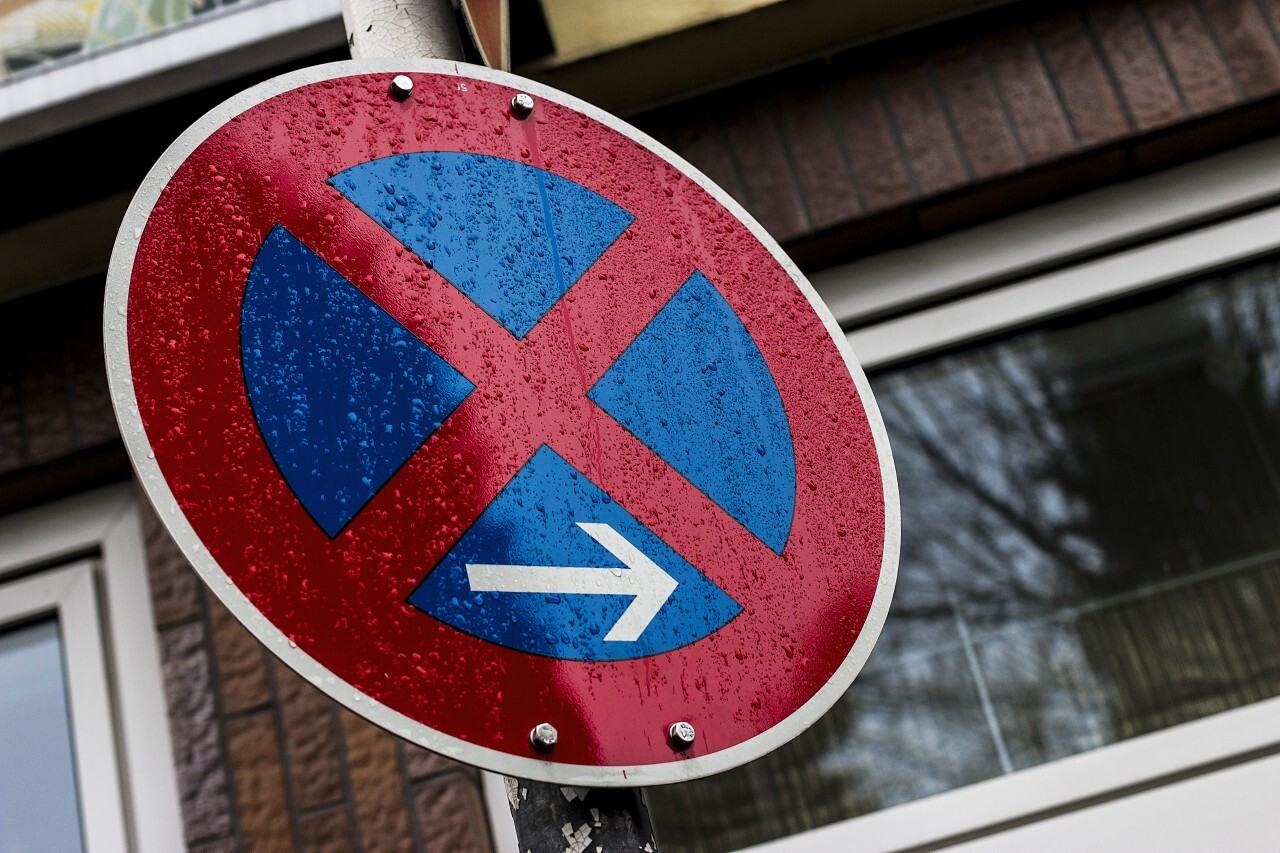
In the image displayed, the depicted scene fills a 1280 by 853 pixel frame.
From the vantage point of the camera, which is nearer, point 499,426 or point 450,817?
point 499,426

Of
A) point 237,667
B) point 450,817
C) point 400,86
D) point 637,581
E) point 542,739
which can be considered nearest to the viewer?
point 542,739

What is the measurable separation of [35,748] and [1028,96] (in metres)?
2.13

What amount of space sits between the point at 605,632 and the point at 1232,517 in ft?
5.14

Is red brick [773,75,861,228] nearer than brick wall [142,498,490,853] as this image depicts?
No

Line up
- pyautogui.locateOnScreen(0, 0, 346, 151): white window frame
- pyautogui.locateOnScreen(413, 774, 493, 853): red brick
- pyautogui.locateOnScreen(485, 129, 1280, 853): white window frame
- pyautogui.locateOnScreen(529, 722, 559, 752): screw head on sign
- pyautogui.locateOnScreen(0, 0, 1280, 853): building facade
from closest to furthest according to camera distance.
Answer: pyautogui.locateOnScreen(529, 722, 559, 752): screw head on sign
pyautogui.locateOnScreen(413, 774, 493, 853): red brick
pyautogui.locateOnScreen(0, 0, 1280, 853): building facade
pyautogui.locateOnScreen(0, 0, 346, 151): white window frame
pyautogui.locateOnScreen(485, 129, 1280, 853): white window frame

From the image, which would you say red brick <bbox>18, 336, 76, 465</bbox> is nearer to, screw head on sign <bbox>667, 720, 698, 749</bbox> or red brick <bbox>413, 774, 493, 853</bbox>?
red brick <bbox>413, 774, 493, 853</bbox>

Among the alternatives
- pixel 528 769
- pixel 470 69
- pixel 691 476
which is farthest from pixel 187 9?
pixel 528 769

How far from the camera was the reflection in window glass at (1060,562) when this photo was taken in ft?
6.57

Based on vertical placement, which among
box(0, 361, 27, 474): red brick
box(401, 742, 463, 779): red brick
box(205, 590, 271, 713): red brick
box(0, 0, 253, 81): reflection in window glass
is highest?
box(0, 0, 253, 81): reflection in window glass

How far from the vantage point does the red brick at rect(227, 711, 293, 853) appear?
1.93 metres

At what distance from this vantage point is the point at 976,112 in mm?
2234

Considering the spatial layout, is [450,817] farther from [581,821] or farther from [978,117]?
[978,117]

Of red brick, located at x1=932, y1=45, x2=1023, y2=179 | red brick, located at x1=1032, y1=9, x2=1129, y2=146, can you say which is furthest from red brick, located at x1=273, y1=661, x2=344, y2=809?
red brick, located at x1=1032, y1=9, x2=1129, y2=146

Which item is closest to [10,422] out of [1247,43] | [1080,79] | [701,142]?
[701,142]
